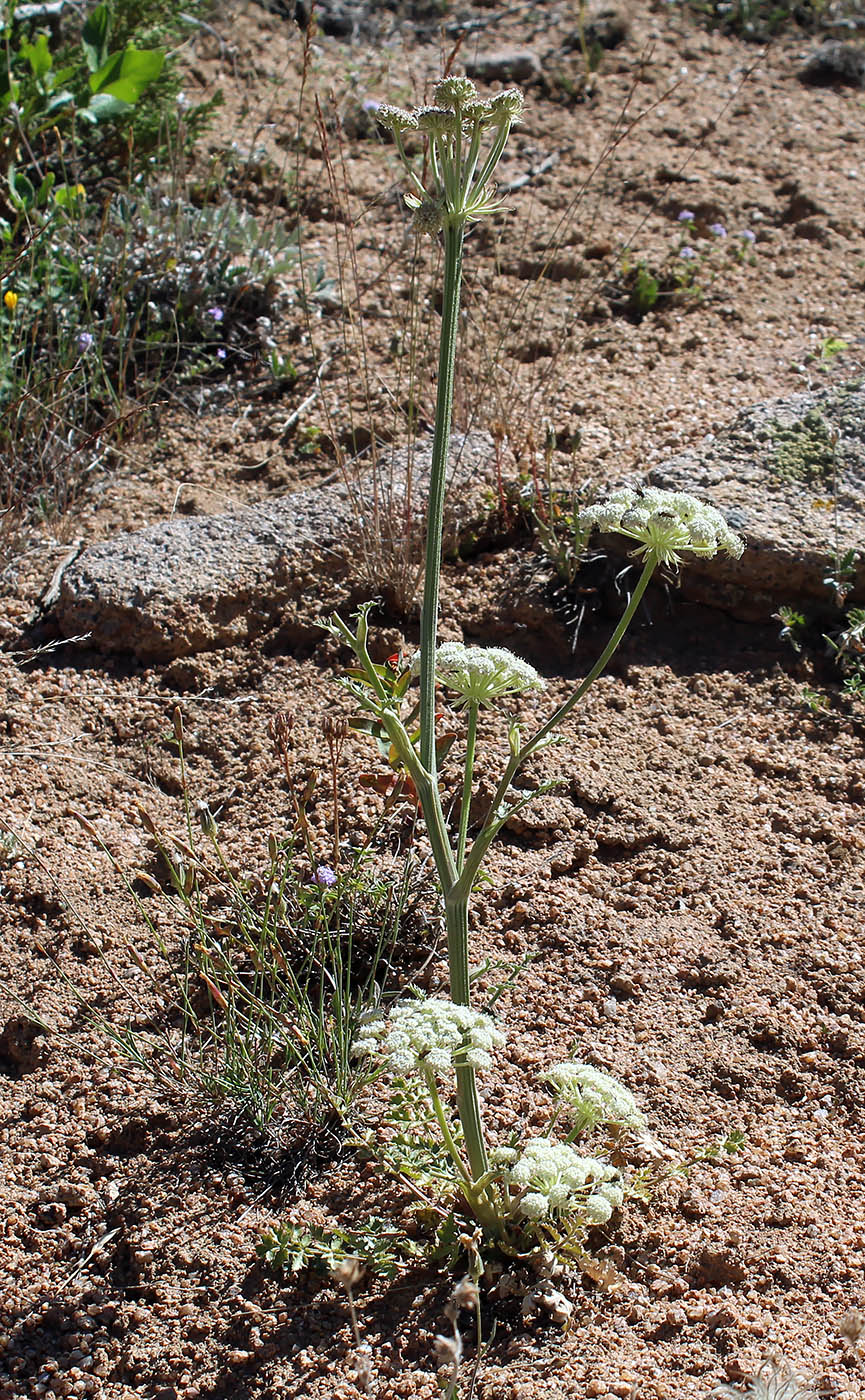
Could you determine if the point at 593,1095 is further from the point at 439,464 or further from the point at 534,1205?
the point at 439,464

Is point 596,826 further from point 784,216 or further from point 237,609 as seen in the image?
point 784,216

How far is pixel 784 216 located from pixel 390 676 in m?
3.27

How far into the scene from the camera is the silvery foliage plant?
5.48 ft

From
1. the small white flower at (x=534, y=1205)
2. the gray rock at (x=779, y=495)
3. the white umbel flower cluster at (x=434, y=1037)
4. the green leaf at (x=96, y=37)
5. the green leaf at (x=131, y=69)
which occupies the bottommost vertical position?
the small white flower at (x=534, y=1205)

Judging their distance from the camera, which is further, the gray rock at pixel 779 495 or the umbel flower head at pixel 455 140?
the gray rock at pixel 779 495

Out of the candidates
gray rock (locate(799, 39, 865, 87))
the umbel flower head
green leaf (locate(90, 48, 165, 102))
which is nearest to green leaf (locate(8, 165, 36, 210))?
green leaf (locate(90, 48, 165, 102))

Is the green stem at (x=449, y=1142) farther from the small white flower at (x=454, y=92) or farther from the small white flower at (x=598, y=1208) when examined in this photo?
the small white flower at (x=454, y=92)

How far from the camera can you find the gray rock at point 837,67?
18.1ft

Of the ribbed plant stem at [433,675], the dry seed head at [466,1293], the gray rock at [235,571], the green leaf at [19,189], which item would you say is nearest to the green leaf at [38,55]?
the green leaf at [19,189]

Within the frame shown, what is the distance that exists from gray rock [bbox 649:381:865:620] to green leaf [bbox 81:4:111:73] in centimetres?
253

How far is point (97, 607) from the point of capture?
312 cm

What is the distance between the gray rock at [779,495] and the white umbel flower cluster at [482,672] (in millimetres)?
1506

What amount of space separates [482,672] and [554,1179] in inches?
29.4

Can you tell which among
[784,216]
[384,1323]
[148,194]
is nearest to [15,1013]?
[384,1323]
